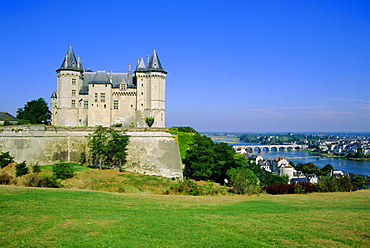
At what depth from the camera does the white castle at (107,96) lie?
37781 millimetres

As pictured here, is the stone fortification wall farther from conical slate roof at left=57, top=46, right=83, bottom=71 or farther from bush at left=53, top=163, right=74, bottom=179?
conical slate roof at left=57, top=46, right=83, bottom=71

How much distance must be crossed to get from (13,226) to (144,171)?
2216 centimetres

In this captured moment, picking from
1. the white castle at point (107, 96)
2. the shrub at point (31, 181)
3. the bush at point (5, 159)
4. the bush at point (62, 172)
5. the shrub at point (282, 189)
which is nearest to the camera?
the shrub at point (31, 181)

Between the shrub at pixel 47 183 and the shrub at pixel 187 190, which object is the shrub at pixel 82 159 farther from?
the shrub at pixel 187 190

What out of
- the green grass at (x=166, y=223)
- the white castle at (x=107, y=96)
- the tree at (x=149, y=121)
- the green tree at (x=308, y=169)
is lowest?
the green tree at (x=308, y=169)

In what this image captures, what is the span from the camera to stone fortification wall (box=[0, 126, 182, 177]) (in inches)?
1118

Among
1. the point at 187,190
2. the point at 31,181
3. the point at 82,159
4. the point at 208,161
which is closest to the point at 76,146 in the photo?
the point at 82,159

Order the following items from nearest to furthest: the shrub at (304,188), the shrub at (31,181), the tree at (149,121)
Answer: the shrub at (31,181) → the shrub at (304,188) → the tree at (149,121)

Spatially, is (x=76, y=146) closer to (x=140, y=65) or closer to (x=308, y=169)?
(x=140, y=65)

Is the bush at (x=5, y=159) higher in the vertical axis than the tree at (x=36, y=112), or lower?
lower

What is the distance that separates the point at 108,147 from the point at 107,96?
11445 millimetres

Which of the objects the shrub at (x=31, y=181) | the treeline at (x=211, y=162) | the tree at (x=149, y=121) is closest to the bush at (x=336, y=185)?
the treeline at (x=211, y=162)

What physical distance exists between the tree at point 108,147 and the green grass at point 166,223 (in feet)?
52.1

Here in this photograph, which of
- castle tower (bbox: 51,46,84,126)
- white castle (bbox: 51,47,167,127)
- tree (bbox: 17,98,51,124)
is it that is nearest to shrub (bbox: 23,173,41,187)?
white castle (bbox: 51,47,167,127)
